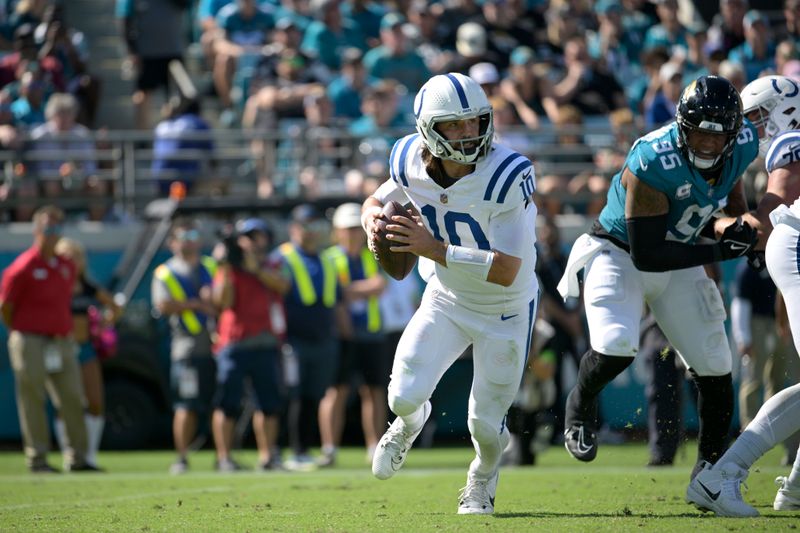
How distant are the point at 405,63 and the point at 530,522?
8986 mm

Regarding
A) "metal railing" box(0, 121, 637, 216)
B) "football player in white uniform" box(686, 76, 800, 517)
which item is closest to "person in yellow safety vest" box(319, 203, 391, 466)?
"metal railing" box(0, 121, 637, 216)

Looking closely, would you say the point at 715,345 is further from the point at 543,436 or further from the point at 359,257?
the point at 359,257

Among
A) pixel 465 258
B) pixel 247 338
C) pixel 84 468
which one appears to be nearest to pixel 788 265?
pixel 465 258

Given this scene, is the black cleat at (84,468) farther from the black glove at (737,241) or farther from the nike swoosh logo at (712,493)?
the black glove at (737,241)

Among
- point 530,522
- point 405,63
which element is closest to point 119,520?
point 530,522

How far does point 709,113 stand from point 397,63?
28.1 ft

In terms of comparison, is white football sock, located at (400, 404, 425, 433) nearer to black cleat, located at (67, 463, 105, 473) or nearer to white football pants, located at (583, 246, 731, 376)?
white football pants, located at (583, 246, 731, 376)

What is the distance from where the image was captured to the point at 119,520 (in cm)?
613

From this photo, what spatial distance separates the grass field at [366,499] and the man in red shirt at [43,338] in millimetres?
407

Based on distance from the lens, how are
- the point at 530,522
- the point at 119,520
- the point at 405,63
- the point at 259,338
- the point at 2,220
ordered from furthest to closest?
the point at 405,63 → the point at 2,220 → the point at 259,338 → the point at 119,520 → the point at 530,522

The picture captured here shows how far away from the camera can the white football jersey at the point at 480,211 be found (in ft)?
19.4

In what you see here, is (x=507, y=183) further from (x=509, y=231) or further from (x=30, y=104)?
(x=30, y=104)

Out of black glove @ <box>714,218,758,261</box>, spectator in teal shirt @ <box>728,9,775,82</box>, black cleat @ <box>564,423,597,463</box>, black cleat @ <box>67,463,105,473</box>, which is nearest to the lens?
black glove @ <box>714,218,758,261</box>

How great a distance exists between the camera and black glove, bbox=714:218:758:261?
5883mm
